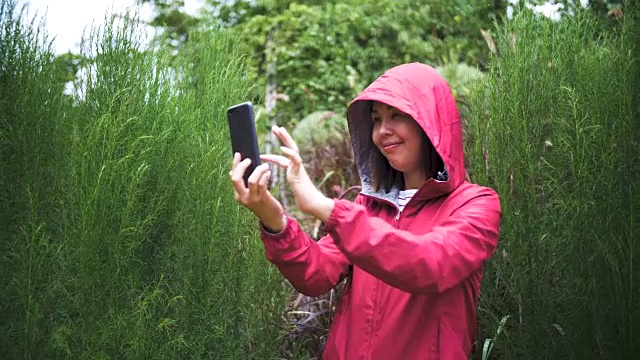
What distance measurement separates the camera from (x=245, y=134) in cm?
190

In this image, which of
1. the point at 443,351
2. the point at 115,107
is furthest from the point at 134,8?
the point at 443,351

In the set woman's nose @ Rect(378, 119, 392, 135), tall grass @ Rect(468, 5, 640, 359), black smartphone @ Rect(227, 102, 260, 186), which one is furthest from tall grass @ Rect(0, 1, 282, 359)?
tall grass @ Rect(468, 5, 640, 359)

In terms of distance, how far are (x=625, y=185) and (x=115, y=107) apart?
176 cm

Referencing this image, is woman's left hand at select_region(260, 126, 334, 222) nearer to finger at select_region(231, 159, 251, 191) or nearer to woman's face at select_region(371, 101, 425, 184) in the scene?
finger at select_region(231, 159, 251, 191)

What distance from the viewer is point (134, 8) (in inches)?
105

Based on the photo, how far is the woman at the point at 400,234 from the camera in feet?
6.05

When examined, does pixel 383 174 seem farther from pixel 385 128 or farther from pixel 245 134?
pixel 245 134

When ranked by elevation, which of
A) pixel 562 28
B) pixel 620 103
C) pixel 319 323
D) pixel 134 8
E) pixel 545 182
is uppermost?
pixel 134 8

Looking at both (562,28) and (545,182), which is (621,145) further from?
(562,28)

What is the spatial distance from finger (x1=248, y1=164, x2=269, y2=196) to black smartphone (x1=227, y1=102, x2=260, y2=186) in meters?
0.05

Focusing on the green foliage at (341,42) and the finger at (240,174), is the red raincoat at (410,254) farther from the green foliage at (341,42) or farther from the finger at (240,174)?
the green foliage at (341,42)

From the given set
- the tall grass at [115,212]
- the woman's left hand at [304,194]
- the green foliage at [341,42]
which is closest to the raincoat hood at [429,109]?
the woman's left hand at [304,194]

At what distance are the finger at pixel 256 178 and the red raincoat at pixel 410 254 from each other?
212 millimetres

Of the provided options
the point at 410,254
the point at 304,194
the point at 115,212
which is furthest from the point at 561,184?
the point at 115,212
